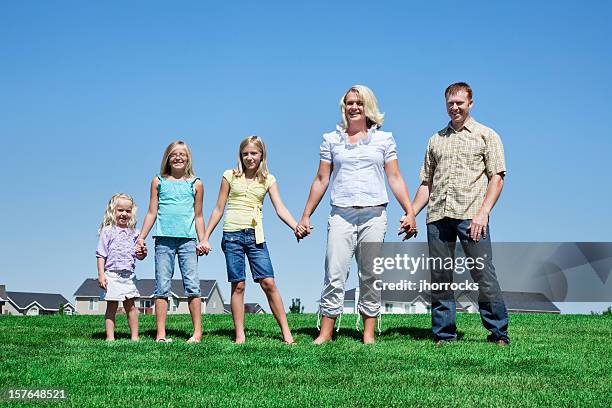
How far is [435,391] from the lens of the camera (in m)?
5.58

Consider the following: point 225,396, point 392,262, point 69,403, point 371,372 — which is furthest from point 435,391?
point 392,262

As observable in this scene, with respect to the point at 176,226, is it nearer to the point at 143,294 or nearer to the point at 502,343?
the point at 502,343

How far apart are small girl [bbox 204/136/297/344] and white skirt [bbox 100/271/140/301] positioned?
1.13 metres

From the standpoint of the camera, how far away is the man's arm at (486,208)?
791cm

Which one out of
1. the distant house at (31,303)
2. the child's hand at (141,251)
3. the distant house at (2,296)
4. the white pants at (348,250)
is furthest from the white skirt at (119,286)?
the distant house at (2,296)

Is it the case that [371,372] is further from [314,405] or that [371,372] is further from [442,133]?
[442,133]

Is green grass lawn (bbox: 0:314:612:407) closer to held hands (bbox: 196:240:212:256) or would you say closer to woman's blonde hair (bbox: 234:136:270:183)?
held hands (bbox: 196:240:212:256)

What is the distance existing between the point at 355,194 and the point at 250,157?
49.9 inches

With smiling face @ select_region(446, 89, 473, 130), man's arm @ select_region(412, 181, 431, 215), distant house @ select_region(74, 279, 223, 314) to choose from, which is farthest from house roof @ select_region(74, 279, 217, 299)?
smiling face @ select_region(446, 89, 473, 130)

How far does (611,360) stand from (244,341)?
12.3 feet

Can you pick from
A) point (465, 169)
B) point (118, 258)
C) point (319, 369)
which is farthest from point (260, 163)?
point (319, 369)

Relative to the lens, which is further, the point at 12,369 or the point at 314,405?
the point at 12,369

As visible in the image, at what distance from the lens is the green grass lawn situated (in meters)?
5.30

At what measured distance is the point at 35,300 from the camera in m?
68.1
